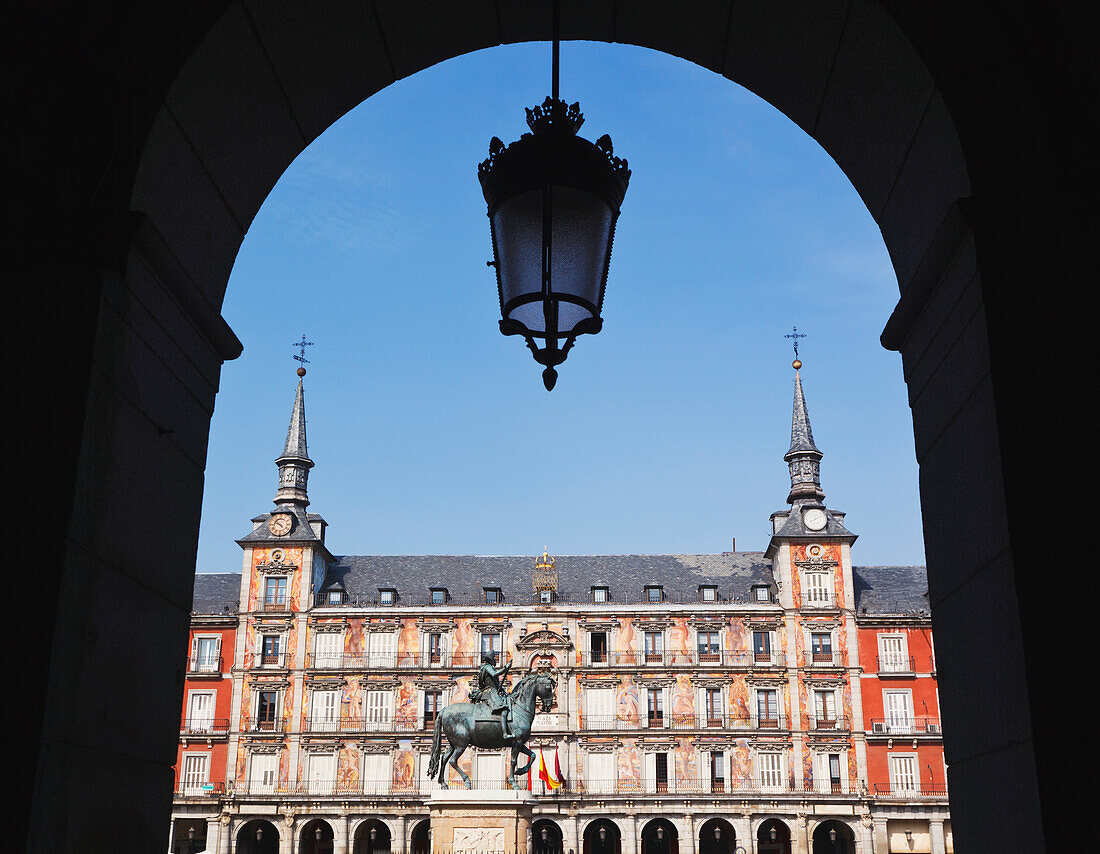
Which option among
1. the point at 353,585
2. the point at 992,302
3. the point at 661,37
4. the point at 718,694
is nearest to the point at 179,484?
the point at 661,37

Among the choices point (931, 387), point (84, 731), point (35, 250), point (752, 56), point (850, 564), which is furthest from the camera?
point (850, 564)

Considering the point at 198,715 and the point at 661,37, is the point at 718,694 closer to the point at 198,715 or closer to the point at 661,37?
the point at 198,715

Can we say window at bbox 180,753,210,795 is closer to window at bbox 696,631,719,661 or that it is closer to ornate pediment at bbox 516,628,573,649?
ornate pediment at bbox 516,628,573,649

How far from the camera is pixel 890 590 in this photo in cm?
5072

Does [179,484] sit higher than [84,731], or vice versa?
[179,484]

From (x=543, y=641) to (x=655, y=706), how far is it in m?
5.72

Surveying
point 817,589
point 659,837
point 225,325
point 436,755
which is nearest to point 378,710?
point 659,837

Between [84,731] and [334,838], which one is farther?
[334,838]

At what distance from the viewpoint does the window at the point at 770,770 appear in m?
46.0

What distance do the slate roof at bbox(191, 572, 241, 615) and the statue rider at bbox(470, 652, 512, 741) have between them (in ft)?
106

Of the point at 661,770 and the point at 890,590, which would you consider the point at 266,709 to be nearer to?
the point at 661,770

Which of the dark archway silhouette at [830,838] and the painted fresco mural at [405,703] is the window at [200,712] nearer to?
the painted fresco mural at [405,703]

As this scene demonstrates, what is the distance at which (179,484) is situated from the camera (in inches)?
156

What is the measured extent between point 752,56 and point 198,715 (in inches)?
1938
